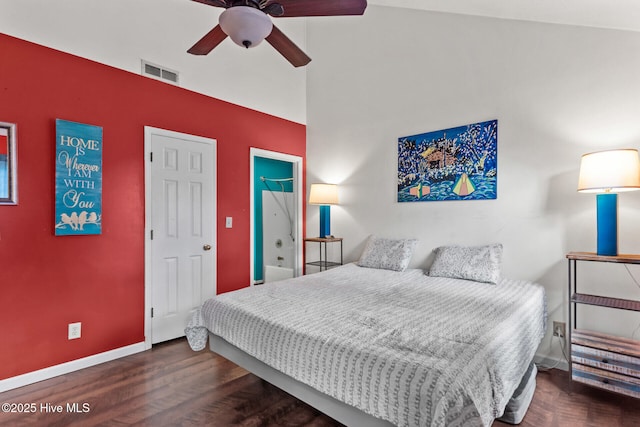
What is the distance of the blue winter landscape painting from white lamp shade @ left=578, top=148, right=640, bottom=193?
32.0 inches

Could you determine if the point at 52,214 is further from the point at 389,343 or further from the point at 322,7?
the point at 389,343

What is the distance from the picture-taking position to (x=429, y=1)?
9.43ft

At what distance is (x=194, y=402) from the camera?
6.91 ft

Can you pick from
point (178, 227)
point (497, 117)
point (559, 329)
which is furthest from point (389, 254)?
point (178, 227)

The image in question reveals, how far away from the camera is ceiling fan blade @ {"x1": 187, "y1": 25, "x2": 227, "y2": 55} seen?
1.94 m

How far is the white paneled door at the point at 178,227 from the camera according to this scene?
304cm

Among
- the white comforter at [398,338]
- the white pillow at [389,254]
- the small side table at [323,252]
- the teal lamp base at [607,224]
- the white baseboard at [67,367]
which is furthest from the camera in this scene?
the small side table at [323,252]

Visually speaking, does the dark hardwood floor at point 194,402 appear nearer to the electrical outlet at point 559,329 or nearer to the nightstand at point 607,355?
the nightstand at point 607,355

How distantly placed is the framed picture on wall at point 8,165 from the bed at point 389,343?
152 centimetres

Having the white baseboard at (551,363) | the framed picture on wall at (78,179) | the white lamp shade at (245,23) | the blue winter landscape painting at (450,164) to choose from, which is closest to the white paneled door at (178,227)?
the framed picture on wall at (78,179)

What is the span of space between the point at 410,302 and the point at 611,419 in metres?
1.29

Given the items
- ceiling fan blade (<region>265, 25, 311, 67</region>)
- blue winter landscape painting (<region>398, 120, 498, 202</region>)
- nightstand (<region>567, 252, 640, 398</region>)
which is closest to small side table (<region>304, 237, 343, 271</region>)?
blue winter landscape painting (<region>398, 120, 498, 202</region>)

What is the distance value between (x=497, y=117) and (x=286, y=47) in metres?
2.00

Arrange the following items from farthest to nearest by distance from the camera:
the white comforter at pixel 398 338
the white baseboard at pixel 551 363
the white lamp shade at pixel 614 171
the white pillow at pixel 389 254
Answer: the white pillow at pixel 389 254
the white baseboard at pixel 551 363
the white lamp shade at pixel 614 171
the white comforter at pixel 398 338
